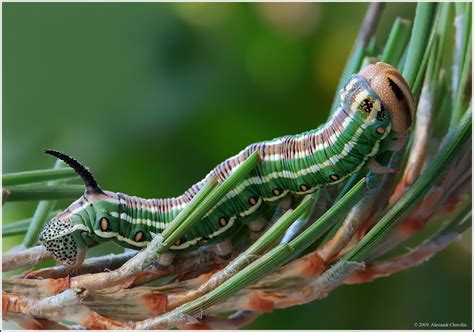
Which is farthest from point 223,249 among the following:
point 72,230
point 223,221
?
point 72,230

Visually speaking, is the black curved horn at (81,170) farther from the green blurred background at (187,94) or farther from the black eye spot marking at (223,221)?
the green blurred background at (187,94)

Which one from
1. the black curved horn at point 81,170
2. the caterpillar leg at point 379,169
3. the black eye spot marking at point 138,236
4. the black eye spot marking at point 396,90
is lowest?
the black eye spot marking at point 138,236

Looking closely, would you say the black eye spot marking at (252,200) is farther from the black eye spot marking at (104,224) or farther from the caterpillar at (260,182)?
the black eye spot marking at (104,224)

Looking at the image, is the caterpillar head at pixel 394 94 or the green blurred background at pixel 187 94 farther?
the green blurred background at pixel 187 94

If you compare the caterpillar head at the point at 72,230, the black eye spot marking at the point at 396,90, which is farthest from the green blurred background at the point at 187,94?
the black eye spot marking at the point at 396,90

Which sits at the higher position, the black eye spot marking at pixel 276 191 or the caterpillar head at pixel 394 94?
the caterpillar head at pixel 394 94

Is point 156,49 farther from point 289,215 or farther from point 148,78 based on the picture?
point 289,215
